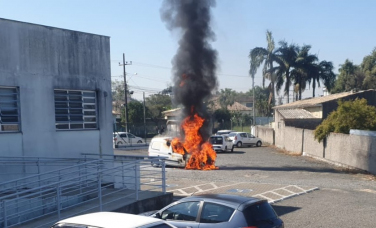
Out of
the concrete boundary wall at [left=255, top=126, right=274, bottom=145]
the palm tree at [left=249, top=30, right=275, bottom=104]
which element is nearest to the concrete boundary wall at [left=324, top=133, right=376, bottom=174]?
the concrete boundary wall at [left=255, top=126, right=274, bottom=145]

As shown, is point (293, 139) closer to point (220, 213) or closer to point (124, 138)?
point (124, 138)

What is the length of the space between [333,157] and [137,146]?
21.3 metres

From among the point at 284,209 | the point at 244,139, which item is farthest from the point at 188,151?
the point at 244,139

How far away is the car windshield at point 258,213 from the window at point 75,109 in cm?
765

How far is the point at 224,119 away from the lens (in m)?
57.4

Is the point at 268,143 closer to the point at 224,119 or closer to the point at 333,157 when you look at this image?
the point at 224,119

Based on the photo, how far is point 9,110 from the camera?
1138 cm

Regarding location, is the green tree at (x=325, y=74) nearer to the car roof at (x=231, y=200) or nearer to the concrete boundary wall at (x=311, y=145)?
the concrete boundary wall at (x=311, y=145)

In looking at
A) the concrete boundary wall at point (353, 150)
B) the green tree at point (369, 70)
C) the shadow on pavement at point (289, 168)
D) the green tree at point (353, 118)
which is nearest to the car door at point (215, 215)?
the concrete boundary wall at point (353, 150)

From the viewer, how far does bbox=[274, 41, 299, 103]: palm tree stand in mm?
51812

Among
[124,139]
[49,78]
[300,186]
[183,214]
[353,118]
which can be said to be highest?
[49,78]

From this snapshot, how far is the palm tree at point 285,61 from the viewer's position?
170 feet

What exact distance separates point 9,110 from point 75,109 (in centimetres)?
215

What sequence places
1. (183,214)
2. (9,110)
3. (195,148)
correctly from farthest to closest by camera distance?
(195,148) → (9,110) → (183,214)
